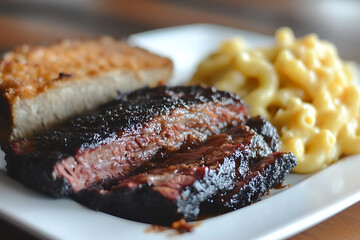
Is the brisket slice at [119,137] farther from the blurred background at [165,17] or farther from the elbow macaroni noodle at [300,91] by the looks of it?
the blurred background at [165,17]

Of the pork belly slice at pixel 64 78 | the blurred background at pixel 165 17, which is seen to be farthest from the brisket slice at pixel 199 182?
the blurred background at pixel 165 17

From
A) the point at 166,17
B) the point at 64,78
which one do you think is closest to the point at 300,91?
the point at 64,78

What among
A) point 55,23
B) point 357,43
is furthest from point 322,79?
point 55,23

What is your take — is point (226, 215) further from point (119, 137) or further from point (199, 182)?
point (119, 137)

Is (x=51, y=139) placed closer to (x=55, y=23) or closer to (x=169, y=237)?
(x=169, y=237)

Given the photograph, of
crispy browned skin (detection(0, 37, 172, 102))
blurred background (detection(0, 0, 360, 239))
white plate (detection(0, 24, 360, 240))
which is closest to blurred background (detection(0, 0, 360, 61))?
blurred background (detection(0, 0, 360, 239))
